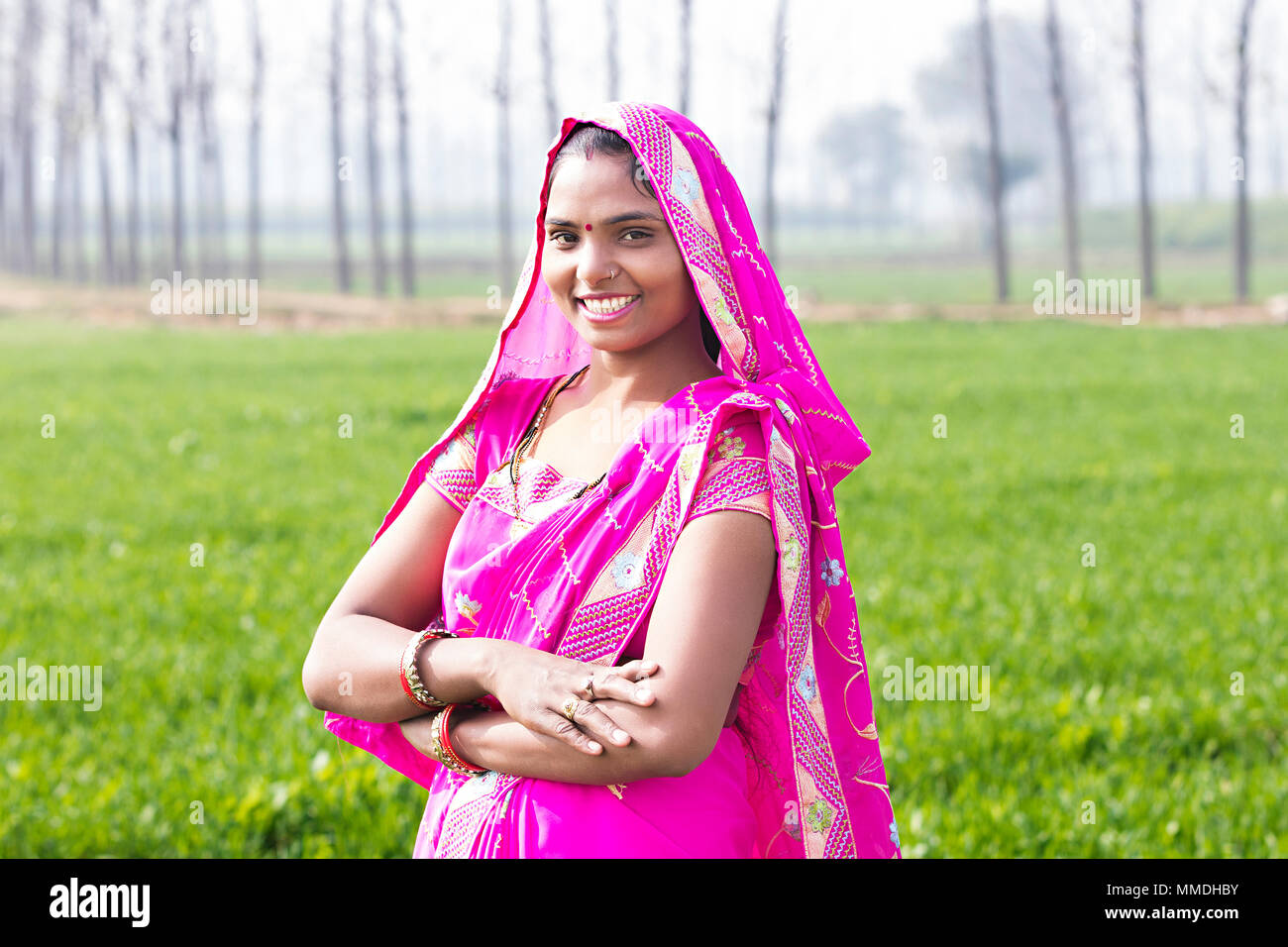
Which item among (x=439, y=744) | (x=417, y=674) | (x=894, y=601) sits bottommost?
(x=894, y=601)

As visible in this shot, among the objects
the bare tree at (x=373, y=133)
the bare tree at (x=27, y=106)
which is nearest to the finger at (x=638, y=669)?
the bare tree at (x=373, y=133)

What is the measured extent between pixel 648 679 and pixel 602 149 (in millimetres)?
752

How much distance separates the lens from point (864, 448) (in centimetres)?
191

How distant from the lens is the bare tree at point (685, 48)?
29.0 m

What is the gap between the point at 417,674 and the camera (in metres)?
1.80

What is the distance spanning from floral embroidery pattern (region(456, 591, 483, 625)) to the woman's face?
416mm

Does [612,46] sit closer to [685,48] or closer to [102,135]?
[685,48]

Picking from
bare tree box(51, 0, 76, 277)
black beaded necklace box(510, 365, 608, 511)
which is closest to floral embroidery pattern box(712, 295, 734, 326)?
black beaded necklace box(510, 365, 608, 511)

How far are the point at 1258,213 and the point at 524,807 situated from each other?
6870 cm

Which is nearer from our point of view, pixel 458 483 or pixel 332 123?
pixel 458 483

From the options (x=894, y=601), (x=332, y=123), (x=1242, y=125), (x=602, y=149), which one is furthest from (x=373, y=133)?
(x=602, y=149)

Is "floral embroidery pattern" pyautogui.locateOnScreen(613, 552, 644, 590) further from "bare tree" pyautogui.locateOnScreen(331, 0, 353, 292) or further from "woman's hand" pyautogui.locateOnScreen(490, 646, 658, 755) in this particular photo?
"bare tree" pyautogui.locateOnScreen(331, 0, 353, 292)

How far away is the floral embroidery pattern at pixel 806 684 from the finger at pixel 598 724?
0.32 m

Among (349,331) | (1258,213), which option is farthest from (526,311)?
(1258,213)
